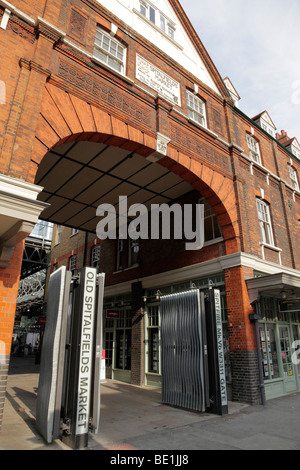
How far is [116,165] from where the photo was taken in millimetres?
11070

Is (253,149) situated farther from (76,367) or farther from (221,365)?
(76,367)

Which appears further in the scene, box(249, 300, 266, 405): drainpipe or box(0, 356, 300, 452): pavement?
box(249, 300, 266, 405): drainpipe

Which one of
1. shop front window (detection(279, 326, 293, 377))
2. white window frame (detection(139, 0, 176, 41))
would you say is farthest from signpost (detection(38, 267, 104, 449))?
white window frame (detection(139, 0, 176, 41))

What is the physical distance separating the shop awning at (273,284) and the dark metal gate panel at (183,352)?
107 inches

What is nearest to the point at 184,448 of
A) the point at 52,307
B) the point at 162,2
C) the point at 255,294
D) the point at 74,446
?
the point at 74,446

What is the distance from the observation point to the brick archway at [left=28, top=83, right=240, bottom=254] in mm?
6973

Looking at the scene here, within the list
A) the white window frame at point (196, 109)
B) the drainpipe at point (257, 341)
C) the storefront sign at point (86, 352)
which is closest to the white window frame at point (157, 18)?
the white window frame at point (196, 109)

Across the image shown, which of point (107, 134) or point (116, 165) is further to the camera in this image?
point (116, 165)

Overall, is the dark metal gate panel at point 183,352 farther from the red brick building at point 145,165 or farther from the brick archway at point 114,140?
the brick archway at point 114,140

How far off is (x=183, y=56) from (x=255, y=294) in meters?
9.95

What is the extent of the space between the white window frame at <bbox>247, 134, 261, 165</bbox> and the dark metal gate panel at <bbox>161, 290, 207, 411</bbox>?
870 cm

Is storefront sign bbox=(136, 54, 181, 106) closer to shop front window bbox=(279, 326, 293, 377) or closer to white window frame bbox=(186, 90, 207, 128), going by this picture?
white window frame bbox=(186, 90, 207, 128)

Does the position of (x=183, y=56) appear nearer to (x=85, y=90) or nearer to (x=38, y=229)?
(x=85, y=90)

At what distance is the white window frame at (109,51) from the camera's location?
31.1ft
